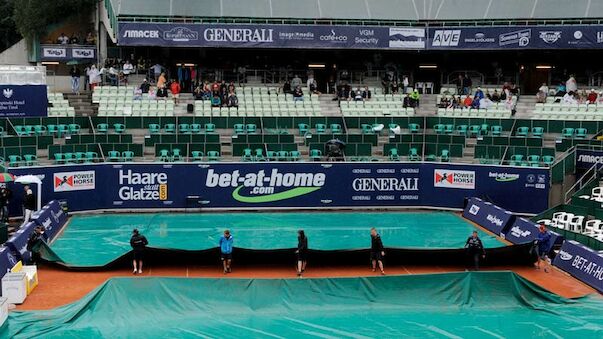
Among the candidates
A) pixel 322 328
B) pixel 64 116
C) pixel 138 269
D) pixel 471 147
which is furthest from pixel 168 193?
pixel 322 328

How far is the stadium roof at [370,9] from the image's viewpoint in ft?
140

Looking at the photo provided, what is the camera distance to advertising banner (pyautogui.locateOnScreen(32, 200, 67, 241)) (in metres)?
25.8

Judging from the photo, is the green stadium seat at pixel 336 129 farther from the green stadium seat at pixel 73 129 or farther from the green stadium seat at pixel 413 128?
the green stadium seat at pixel 73 129

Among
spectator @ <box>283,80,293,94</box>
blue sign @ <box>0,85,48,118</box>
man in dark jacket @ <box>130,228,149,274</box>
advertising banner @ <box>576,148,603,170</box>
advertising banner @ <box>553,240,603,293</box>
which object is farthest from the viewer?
spectator @ <box>283,80,293,94</box>

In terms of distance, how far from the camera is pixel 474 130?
38312 millimetres

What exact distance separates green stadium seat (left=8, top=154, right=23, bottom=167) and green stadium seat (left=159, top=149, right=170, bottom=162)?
5595 mm

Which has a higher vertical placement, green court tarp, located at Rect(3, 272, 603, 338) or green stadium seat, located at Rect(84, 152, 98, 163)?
green stadium seat, located at Rect(84, 152, 98, 163)

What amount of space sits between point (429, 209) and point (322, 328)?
17.9 m

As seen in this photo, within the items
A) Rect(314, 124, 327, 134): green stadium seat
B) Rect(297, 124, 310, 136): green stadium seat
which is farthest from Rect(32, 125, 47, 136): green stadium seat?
Rect(314, 124, 327, 134): green stadium seat

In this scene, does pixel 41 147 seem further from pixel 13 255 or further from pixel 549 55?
pixel 549 55

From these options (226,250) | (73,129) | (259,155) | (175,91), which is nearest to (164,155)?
(259,155)

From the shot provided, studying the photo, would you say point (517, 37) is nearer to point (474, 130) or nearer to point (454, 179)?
point (474, 130)

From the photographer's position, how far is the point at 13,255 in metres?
21.1

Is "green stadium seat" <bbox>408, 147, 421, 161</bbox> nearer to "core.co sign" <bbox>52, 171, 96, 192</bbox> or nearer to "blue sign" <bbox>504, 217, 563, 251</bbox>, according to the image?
"blue sign" <bbox>504, 217, 563, 251</bbox>
